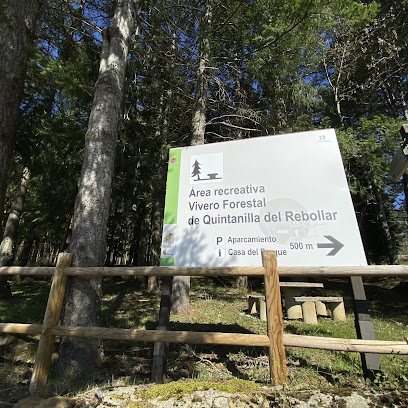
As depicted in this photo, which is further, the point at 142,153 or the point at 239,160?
the point at 142,153

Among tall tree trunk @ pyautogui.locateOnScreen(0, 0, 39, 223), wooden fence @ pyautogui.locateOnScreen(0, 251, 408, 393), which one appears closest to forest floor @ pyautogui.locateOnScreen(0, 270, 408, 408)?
wooden fence @ pyautogui.locateOnScreen(0, 251, 408, 393)

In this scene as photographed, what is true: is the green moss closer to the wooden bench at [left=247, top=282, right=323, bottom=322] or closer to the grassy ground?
the grassy ground

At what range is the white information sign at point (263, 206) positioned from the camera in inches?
128

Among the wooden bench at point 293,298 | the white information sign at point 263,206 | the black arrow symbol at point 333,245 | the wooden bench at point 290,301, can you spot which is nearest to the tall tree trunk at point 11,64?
the white information sign at point 263,206

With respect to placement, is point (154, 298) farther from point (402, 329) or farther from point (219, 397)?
point (219, 397)

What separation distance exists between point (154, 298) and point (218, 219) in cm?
667

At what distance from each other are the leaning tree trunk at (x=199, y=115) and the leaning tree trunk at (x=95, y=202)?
318 cm

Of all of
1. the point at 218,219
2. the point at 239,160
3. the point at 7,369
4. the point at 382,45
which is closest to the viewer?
the point at 7,369

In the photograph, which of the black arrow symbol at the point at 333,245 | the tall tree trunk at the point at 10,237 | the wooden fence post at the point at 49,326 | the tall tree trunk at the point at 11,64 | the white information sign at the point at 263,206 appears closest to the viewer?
the wooden fence post at the point at 49,326

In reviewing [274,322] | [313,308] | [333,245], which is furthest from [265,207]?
[313,308]

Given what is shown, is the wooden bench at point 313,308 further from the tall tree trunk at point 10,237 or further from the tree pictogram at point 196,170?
the tall tree trunk at point 10,237

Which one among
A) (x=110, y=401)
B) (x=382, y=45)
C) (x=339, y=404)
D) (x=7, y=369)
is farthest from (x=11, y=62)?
(x=382, y=45)

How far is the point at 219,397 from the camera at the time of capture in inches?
71.0

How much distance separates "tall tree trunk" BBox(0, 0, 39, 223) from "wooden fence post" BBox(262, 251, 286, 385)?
174 inches
